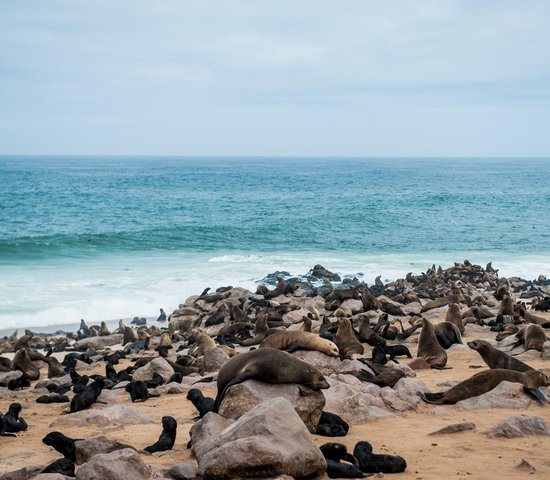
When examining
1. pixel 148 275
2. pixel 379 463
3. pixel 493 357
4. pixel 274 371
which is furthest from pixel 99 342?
pixel 379 463

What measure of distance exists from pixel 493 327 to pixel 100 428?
9.24 m

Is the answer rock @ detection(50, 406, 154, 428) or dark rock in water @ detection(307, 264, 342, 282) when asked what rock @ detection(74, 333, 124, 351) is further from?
dark rock in water @ detection(307, 264, 342, 282)

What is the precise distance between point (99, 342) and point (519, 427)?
11.4m

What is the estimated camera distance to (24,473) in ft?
19.3

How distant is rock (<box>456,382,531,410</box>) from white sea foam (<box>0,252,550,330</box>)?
47.3 ft

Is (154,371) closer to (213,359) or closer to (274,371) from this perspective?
(213,359)

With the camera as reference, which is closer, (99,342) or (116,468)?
(116,468)

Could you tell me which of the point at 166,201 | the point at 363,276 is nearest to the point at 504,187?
the point at 166,201

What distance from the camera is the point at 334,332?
13.7 m

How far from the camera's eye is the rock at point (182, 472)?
556cm

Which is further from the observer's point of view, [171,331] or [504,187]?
[504,187]

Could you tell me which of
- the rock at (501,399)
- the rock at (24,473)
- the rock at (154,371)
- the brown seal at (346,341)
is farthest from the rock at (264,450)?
the brown seal at (346,341)

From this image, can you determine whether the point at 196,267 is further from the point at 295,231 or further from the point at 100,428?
the point at 100,428

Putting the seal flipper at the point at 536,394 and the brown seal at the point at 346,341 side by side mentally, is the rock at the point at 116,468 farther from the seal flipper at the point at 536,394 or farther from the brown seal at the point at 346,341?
the brown seal at the point at 346,341
